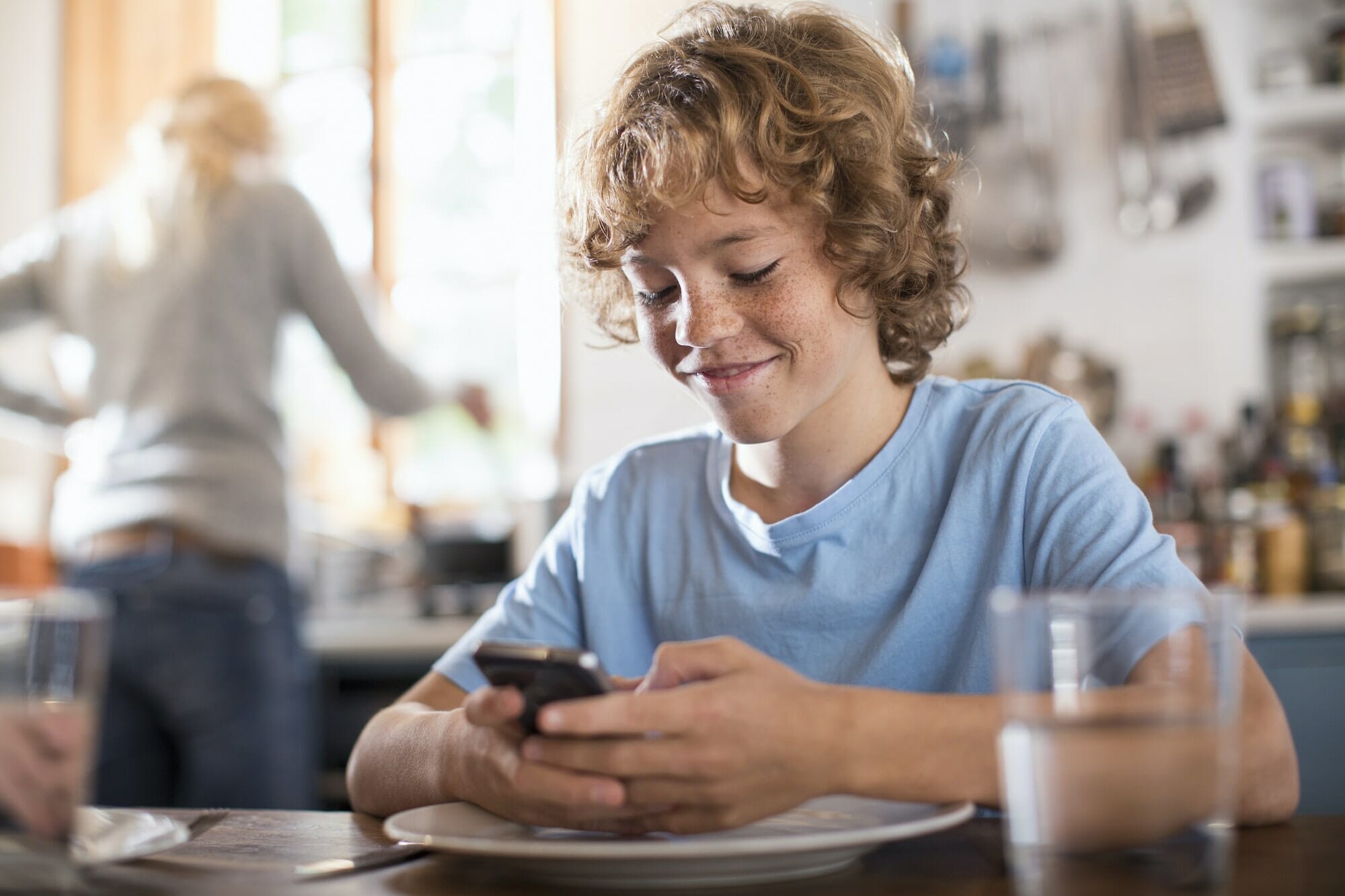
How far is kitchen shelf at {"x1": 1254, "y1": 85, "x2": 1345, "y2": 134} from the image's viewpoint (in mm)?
2473

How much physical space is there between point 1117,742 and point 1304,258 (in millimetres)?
2323

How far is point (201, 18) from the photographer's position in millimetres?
3453

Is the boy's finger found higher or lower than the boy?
lower

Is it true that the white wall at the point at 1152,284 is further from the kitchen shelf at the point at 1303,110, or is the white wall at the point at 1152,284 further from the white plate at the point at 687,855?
the white plate at the point at 687,855

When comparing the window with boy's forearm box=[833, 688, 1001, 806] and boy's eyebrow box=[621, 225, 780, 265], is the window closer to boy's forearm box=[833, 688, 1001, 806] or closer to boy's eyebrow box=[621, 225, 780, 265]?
boy's eyebrow box=[621, 225, 780, 265]

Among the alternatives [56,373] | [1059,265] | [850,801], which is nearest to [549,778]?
[850,801]

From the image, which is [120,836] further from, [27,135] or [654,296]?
[27,135]

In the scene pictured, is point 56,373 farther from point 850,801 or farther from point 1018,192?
point 850,801

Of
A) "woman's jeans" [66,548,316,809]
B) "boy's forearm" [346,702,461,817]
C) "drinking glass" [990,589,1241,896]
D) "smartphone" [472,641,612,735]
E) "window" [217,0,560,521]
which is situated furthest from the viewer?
"window" [217,0,560,521]

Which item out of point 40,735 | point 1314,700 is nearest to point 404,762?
point 40,735

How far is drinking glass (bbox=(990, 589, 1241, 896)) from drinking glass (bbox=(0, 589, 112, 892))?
41cm

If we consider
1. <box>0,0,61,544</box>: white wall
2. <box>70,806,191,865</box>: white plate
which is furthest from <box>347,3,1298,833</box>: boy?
<box>0,0,61,544</box>: white wall

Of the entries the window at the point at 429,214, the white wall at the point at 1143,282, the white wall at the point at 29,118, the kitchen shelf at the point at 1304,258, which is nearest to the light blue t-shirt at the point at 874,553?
the white wall at the point at 1143,282

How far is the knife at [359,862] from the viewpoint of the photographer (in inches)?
24.7
